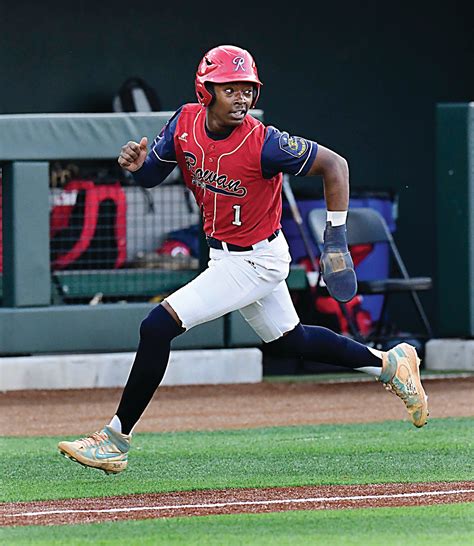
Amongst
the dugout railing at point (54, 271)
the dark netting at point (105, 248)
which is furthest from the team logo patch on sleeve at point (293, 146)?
the dark netting at point (105, 248)

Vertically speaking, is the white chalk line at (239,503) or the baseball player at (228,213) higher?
the baseball player at (228,213)

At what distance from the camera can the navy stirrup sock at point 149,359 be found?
5.19 meters

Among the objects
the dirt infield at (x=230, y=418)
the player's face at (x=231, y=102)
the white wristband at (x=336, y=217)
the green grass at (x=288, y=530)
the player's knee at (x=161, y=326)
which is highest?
the player's face at (x=231, y=102)

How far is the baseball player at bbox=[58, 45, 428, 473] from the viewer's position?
5.20 m

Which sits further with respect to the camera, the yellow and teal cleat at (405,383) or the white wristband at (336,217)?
the yellow and teal cleat at (405,383)

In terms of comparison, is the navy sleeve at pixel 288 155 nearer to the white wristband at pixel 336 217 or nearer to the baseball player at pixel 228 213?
the baseball player at pixel 228 213

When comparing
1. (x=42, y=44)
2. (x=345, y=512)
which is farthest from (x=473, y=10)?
(x=345, y=512)

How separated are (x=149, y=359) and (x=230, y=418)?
2759 millimetres

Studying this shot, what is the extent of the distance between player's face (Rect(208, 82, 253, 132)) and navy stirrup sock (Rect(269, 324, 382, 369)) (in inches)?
36.6

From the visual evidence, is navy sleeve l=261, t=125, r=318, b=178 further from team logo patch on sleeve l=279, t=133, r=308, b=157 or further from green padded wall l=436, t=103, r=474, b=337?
green padded wall l=436, t=103, r=474, b=337

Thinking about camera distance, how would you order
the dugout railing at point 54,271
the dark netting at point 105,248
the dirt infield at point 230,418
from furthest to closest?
the dark netting at point 105,248 < the dugout railing at point 54,271 < the dirt infield at point 230,418

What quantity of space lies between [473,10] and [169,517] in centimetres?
937

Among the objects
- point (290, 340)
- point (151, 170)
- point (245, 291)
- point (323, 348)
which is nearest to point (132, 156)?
point (151, 170)

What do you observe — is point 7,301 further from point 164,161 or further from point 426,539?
point 426,539
